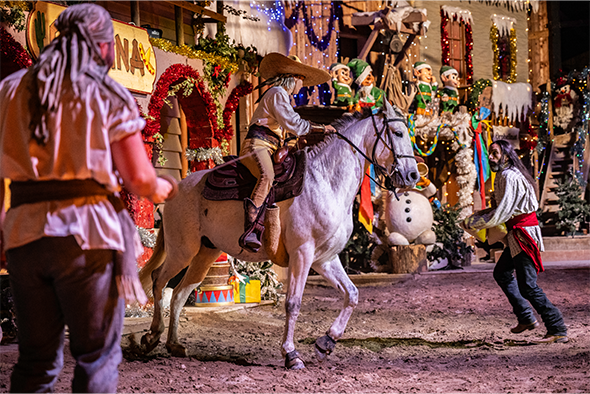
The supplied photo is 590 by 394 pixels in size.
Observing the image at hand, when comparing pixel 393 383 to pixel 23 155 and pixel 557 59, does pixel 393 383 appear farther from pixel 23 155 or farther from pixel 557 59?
pixel 557 59

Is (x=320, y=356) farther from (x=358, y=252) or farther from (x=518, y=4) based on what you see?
(x=518, y=4)

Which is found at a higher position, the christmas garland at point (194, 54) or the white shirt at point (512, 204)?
the christmas garland at point (194, 54)

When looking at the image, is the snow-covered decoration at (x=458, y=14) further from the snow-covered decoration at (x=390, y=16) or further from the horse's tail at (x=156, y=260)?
the horse's tail at (x=156, y=260)

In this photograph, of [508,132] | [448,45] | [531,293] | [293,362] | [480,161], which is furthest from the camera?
[448,45]

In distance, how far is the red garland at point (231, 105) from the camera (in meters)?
10.4

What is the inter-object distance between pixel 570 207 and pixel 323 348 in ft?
40.5

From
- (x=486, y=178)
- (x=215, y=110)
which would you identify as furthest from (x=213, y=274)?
(x=486, y=178)

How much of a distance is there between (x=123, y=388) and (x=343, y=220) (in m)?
2.41

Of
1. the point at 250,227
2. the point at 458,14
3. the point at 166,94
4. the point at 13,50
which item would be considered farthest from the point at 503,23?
the point at 250,227

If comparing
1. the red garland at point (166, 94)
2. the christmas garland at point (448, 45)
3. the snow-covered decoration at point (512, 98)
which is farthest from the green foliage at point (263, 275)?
the christmas garland at point (448, 45)

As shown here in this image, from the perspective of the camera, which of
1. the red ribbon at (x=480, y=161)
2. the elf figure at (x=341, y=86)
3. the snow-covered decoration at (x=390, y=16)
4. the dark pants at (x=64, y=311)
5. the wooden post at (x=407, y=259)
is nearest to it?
the dark pants at (x=64, y=311)

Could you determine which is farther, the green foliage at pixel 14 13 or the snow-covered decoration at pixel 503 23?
the snow-covered decoration at pixel 503 23

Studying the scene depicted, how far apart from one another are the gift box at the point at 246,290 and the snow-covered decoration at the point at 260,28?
4.44m

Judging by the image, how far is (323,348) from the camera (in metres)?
5.74
